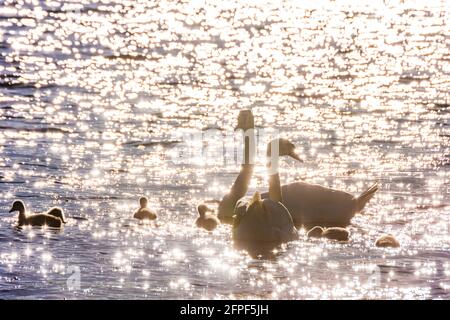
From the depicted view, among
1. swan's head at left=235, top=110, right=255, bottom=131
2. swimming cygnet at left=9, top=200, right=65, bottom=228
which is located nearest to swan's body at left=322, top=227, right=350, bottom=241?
swan's head at left=235, top=110, right=255, bottom=131

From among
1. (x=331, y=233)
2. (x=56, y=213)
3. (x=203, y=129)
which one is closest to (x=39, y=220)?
(x=56, y=213)

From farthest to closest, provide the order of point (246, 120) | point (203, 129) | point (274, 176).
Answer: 1. point (203, 129)
2. point (246, 120)
3. point (274, 176)

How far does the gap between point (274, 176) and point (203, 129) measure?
9.79 m

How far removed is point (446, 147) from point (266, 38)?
19.0 metres

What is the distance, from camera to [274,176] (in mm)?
21359

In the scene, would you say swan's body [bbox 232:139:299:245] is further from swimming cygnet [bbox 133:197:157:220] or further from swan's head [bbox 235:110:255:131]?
swan's head [bbox 235:110:255:131]

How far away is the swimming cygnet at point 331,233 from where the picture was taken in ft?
66.1

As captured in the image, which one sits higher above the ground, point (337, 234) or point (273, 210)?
point (273, 210)

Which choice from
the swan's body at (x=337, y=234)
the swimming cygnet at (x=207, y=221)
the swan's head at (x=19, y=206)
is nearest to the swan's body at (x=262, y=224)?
the swan's body at (x=337, y=234)

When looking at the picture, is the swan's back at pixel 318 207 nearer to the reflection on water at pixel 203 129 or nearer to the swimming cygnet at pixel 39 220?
the reflection on water at pixel 203 129

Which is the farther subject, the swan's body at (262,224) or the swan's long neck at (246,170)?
the swan's long neck at (246,170)

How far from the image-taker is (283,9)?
5575 cm

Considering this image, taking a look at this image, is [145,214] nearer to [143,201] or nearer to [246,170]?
[143,201]

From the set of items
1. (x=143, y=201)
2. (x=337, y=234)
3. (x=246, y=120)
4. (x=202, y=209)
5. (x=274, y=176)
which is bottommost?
(x=337, y=234)
